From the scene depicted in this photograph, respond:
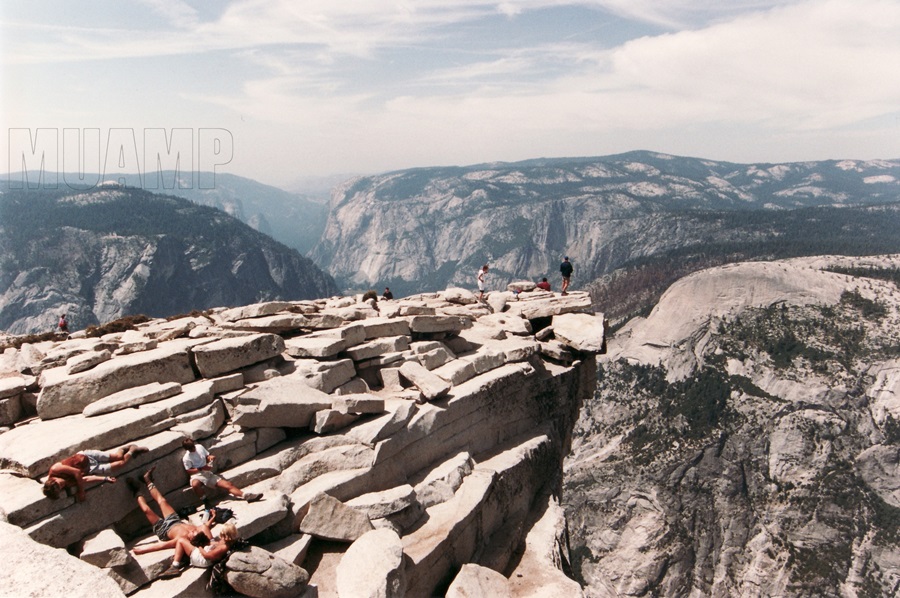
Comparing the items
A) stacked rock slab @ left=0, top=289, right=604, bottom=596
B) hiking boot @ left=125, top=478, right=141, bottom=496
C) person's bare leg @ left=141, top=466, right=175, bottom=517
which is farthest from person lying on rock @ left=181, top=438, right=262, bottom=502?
hiking boot @ left=125, top=478, right=141, bottom=496

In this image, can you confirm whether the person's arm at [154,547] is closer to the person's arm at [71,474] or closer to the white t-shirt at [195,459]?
the person's arm at [71,474]

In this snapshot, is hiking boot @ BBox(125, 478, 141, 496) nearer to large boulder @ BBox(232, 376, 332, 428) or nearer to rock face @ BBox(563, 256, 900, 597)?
large boulder @ BBox(232, 376, 332, 428)

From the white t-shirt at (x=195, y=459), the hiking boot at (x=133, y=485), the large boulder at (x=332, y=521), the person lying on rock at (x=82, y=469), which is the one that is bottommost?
the large boulder at (x=332, y=521)

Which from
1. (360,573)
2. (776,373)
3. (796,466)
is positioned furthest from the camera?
(776,373)

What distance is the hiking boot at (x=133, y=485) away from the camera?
10852 millimetres

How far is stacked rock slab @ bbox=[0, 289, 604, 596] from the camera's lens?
10.3 meters

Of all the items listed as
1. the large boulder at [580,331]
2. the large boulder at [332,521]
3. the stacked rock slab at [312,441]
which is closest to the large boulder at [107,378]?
the stacked rock slab at [312,441]

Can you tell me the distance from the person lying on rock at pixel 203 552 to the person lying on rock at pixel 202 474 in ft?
5.20

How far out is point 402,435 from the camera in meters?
14.9

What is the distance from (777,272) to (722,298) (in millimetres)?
15099

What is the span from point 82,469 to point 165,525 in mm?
1772

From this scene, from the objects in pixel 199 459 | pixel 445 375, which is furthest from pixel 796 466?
pixel 199 459

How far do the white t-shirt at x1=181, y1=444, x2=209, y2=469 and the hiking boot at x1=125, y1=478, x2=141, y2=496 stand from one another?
93 cm

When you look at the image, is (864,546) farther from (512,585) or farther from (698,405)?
(512,585)
